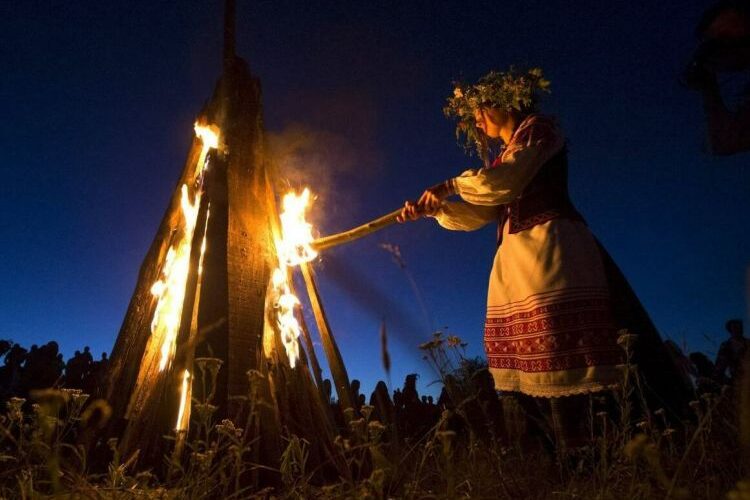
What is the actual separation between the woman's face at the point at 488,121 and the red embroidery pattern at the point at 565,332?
1.52 metres

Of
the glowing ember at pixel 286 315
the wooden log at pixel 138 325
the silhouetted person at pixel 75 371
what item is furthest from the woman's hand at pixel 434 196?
the silhouetted person at pixel 75 371

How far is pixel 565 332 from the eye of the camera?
8.71ft

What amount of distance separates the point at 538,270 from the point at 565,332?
404 millimetres

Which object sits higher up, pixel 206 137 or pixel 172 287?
pixel 206 137

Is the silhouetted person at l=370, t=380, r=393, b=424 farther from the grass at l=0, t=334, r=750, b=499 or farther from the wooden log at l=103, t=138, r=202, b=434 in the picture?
the wooden log at l=103, t=138, r=202, b=434

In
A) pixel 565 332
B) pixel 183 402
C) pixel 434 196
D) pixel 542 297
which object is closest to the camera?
pixel 565 332

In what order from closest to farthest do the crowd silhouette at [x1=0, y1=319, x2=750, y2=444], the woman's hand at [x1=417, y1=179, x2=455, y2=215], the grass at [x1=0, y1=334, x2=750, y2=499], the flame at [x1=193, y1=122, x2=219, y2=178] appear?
the grass at [x1=0, y1=334, x2=750, y2=499] → the woman's hand at [x1=417, y1=179, x2=455, y2=215] → the flame at [x1=193, y1=122, x2=219, y2=178] → the crowd silhouette at [x1=0, y1=319, x2=750, y2=444]

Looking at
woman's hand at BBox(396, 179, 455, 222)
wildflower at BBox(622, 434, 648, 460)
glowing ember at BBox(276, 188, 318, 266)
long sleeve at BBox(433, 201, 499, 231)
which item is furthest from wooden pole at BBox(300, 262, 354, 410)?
wildflower at BBox(622, 434, 648, 460)

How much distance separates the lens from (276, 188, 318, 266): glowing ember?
13.2ft

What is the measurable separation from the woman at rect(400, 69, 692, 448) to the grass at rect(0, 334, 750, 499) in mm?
203

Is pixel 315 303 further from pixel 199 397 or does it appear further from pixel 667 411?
pixel 667 411

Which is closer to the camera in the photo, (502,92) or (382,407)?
(382,407)

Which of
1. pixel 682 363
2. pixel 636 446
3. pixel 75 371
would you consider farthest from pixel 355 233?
pixel 75 371

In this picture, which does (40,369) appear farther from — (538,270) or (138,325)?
(538,270)
